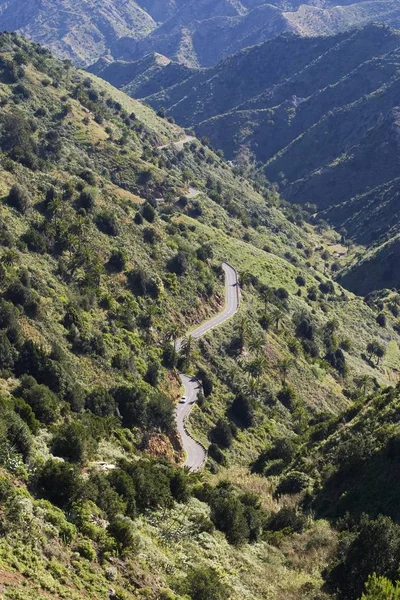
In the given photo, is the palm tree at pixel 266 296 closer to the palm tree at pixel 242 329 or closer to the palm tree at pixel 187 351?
the palm tree at pixel 242 329

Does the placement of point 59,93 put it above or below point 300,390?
above

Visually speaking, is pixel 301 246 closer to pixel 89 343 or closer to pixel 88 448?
pixel 89 343

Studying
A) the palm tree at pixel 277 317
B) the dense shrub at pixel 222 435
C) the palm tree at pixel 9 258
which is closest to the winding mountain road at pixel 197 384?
the dense shrub at pixel 222 435

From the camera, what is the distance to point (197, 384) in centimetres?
7650

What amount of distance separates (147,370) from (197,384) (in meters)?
8.87

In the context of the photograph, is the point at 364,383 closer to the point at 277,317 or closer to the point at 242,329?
the point at 277,317

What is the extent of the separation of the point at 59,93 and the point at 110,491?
13860 centimetres

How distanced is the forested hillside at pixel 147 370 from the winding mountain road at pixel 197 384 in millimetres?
1289

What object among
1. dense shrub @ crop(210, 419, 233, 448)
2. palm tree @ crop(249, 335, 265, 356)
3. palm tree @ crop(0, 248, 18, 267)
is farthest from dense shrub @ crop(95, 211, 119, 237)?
dense shrub @ crop(210, 419, 233, 448)

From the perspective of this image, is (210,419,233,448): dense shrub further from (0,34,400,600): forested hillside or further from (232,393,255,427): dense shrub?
(232,393,255,427): dense shrub

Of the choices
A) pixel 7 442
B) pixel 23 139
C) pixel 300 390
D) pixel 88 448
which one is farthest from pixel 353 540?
pixel 23 139

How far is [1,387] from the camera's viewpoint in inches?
1724

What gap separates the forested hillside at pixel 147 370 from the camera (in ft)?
82.1

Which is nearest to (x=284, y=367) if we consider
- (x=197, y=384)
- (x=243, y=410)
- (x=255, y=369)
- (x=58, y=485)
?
(x=255, y=369)
